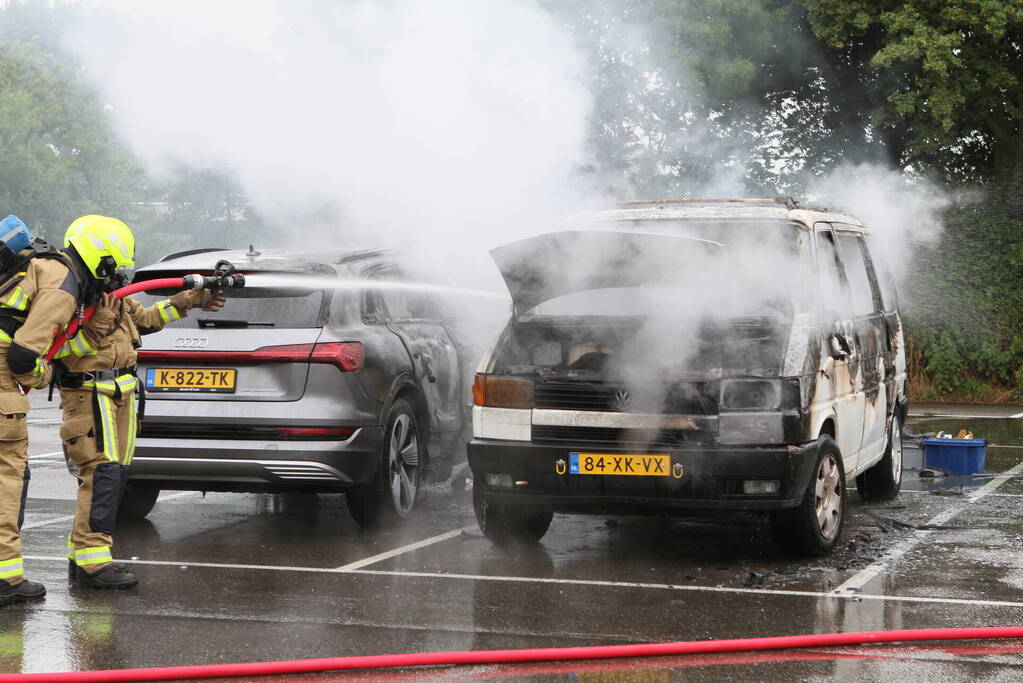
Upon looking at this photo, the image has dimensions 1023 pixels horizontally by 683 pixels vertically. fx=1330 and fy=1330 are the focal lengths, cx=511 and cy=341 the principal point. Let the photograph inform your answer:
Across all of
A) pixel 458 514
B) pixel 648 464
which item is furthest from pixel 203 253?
pixel 648 464

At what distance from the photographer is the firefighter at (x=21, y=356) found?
19.6ft

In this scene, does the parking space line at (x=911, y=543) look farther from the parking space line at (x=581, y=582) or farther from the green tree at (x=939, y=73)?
the green tree at (x=939, y=73)

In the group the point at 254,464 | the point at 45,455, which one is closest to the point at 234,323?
the point at 254,464

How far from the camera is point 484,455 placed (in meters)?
7.11

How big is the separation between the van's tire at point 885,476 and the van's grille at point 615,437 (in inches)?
119

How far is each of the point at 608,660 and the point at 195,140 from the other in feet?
19.0

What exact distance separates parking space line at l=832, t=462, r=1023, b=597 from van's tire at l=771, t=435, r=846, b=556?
281 mm

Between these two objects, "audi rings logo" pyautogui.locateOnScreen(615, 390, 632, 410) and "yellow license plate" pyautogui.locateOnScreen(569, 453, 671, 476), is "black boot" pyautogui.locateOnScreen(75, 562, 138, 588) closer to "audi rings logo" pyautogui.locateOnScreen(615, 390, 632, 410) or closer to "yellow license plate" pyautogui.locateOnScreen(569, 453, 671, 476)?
"yellow license plate" pyautogui.locateOnScreen(569, 453, 671, 476)

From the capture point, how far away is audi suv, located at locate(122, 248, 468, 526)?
743cm

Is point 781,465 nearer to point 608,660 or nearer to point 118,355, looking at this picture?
point 608,660

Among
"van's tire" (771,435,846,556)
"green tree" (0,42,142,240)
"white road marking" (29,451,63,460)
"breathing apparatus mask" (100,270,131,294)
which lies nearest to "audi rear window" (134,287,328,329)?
"breathing apparatus mask" (100,270,131,294)

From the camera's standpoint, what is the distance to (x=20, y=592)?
607cm

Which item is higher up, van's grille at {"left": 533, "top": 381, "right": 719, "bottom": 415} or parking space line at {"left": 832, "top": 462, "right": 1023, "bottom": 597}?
van's grille at {"left": 533, "top": 381, "right": 719, "bottom": 415}

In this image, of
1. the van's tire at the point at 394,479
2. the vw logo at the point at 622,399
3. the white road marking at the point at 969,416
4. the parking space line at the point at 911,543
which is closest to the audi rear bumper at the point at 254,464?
the van's tire at the point at 394,479
